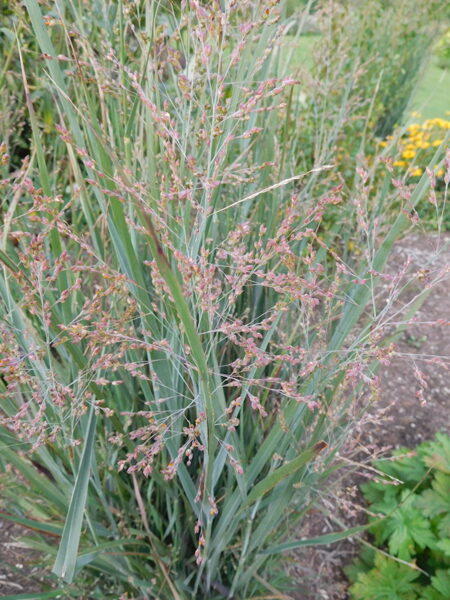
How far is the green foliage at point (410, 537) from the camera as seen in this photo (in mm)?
1616

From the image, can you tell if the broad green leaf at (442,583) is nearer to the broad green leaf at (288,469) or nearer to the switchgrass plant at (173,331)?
the switchgrass plant at (173,331)

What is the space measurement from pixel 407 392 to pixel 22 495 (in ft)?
6.36

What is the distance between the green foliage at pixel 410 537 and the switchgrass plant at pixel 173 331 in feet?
1.47

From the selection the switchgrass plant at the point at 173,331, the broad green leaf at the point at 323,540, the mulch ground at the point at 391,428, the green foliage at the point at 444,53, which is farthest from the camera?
the green foliage at the point at 444,53

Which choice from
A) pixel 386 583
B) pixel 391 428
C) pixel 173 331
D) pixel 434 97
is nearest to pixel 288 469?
pixel 173 331

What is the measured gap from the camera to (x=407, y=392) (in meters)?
2.62

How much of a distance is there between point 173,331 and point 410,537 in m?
1.28

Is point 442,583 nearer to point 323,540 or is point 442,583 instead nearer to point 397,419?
point 323,540

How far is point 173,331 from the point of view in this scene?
3.23 feet

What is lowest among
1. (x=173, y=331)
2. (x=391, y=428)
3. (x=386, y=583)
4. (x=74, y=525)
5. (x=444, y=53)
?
(x=391, y=428)

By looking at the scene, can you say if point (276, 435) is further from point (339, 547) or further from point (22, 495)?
point (339, 547)

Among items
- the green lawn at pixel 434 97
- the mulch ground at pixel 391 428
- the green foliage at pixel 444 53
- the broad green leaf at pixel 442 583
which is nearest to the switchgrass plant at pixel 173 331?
the mulch ground at pixel 391 428

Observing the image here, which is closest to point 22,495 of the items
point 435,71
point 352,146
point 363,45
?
point 352,146

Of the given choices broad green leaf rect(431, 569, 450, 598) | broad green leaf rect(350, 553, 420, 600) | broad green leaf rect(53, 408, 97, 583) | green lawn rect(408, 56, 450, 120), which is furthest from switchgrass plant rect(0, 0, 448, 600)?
green lawn rect(408, 56, 450, 120)
